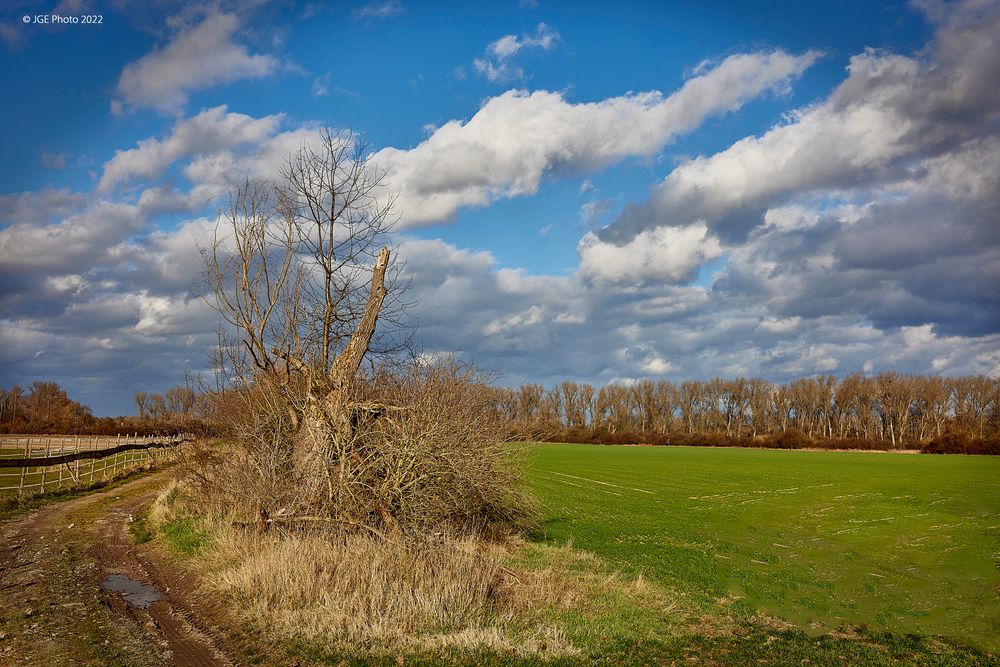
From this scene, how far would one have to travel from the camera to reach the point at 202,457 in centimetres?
1817

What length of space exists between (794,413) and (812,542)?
130 m

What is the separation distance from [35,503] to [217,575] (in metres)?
15.8

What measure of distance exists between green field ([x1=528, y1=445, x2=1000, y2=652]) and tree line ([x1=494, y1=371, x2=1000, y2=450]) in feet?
213

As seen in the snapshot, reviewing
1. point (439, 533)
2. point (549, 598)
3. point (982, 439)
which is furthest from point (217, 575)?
point (982, 439)

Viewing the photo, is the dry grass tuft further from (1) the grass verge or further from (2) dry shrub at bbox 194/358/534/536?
(2) dry shrub at bbox 194/358/534/536

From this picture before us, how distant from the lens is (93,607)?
10297mm

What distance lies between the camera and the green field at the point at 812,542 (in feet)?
46.0

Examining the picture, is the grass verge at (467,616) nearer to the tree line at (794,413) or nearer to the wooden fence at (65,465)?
the wooden fence at (65,465)

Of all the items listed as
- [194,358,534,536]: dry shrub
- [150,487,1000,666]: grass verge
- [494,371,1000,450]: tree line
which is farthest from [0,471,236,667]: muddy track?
[494,371,1000,450]: tree line

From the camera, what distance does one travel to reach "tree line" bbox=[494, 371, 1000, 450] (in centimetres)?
11238

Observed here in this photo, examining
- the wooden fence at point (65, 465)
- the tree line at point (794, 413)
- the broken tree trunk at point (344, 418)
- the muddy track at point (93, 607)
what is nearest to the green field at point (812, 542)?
the broken tree trunk at point (344, 418)

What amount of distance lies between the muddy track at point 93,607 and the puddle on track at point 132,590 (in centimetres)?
9

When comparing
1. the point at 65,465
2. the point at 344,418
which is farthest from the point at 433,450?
the point at 65,465

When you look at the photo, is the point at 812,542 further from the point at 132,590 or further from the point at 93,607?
the point at 93,607
